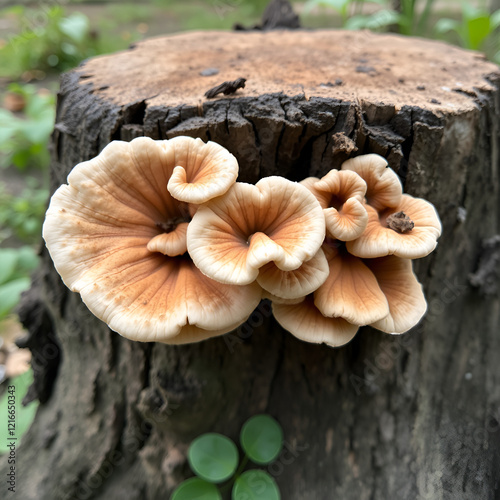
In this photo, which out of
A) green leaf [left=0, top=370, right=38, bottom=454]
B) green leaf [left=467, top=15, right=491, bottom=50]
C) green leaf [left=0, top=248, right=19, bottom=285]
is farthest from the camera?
green leaf [left=467, top=15, right=491, bottom=50]

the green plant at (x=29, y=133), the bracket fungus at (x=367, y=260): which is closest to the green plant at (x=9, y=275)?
the green plant at (x=29, y=133)

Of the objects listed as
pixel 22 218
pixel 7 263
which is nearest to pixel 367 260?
pixel 7 263

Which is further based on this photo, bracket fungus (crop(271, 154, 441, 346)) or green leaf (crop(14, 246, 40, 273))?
green leaf (crop(14, 246, 40, 273))

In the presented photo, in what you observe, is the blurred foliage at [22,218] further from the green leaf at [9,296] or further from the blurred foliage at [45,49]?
the blurred foliage at [45,49]

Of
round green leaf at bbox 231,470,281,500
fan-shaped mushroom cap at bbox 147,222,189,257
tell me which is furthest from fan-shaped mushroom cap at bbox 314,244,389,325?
round green leaf at bbox 231,470,281,500

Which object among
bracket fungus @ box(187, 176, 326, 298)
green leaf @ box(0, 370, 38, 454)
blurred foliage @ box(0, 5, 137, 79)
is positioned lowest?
green leaf @ box(0, 370, 38, 454)

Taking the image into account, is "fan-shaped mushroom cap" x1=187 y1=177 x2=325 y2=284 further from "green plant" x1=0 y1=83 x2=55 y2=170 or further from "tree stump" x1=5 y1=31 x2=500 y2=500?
"green plant" x1=0 y1=83 x2=55 y2=170

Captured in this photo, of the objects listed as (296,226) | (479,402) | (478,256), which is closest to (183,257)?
(296,226)

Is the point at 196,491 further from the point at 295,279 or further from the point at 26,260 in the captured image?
the point at 26,260

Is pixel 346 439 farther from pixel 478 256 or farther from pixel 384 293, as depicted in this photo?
pixel 478 256
